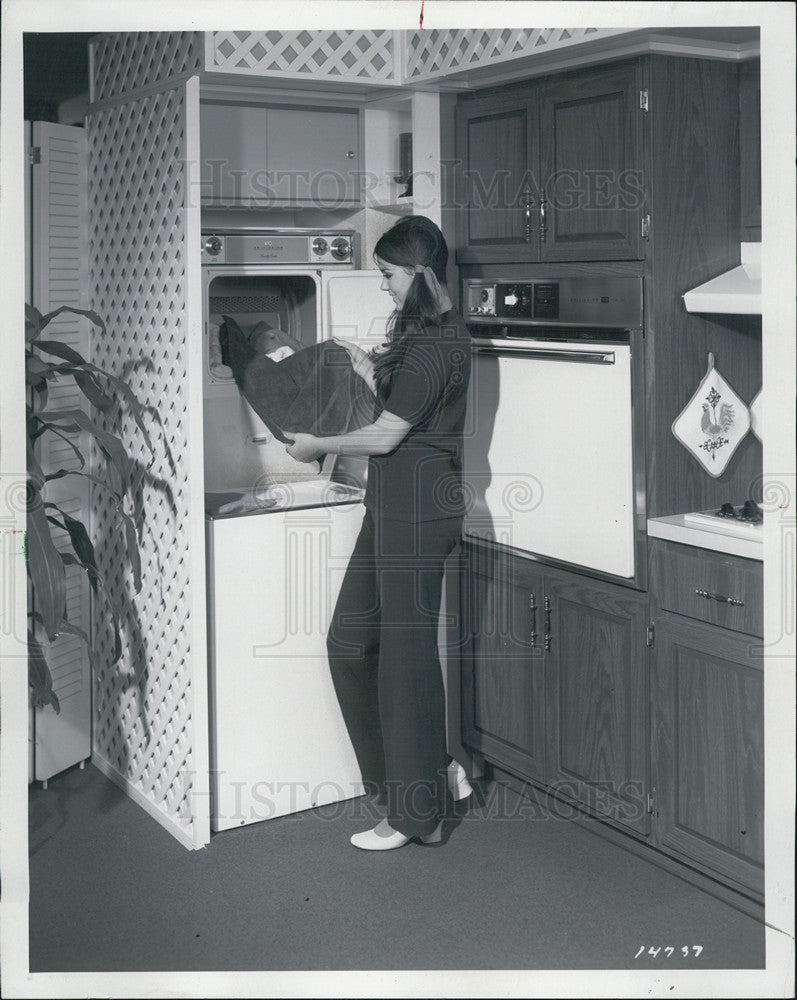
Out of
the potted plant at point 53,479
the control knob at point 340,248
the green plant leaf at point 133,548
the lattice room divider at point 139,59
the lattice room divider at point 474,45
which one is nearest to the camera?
the lattice room divider at point 474,45

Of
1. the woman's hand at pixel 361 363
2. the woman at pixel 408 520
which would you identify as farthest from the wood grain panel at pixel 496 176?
the woman's hand at pixel 361 363

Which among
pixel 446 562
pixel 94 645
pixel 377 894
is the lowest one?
pixel 377 894

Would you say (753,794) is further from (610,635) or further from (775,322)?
(775,322)

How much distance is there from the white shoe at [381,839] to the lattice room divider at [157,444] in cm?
45

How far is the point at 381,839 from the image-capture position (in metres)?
3.61

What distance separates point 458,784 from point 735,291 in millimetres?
1727

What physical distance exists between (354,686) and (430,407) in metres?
0.91

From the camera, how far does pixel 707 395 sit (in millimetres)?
3291

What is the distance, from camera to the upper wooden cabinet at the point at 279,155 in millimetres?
3832

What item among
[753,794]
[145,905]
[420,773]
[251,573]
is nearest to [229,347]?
[251,573]

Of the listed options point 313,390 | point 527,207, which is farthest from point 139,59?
point 527,207

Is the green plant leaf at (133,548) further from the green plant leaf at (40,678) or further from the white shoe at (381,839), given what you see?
the white shoe at (381,839)

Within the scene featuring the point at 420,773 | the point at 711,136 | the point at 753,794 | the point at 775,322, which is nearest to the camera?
the point at 775,322


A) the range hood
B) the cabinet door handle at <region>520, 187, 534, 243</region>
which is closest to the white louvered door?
the cabinet door handle at <region>520, 187, 534, 243</region>
